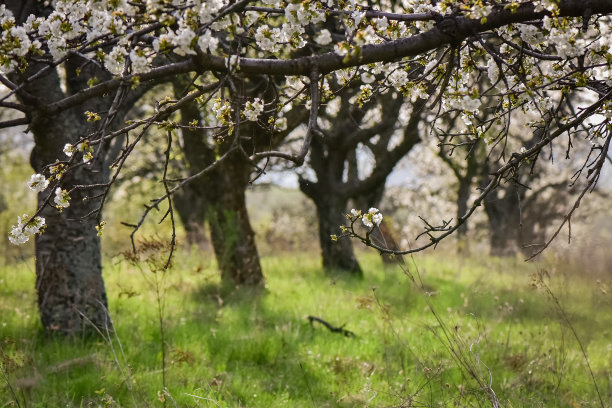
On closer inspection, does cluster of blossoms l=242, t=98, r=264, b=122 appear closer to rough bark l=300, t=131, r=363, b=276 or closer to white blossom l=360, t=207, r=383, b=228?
white blossom l=360, t=207, r=383, b=228

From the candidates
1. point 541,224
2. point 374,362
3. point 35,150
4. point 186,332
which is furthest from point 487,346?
point 541,224

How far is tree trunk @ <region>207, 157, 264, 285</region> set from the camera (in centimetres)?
805

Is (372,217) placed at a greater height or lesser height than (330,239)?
greater

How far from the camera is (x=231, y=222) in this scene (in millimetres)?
8180

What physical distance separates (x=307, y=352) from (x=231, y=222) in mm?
3712

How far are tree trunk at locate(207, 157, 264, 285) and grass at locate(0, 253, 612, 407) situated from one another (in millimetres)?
966

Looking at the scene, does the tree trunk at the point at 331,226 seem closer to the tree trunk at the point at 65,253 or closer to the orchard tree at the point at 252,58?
the tree trunk at the point at 65,253

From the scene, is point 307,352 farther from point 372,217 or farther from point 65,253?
point 65,253

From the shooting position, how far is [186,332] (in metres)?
5.21

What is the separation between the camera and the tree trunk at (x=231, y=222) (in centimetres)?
805

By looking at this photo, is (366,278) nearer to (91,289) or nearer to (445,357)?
(445,357)

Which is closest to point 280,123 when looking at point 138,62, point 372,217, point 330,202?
point 372,217

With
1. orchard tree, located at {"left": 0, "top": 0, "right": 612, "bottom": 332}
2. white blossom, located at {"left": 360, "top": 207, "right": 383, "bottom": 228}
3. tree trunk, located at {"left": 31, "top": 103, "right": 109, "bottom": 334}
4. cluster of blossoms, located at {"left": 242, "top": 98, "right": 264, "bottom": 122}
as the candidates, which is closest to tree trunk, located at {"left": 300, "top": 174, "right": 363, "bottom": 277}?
tree trunk, located at {"left": 31, "top": 103, "right": 109, "bottom": 334}

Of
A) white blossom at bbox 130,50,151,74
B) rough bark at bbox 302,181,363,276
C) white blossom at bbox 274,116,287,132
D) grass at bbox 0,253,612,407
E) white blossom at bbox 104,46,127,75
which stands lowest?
grass at bbox 0,253,612,407
